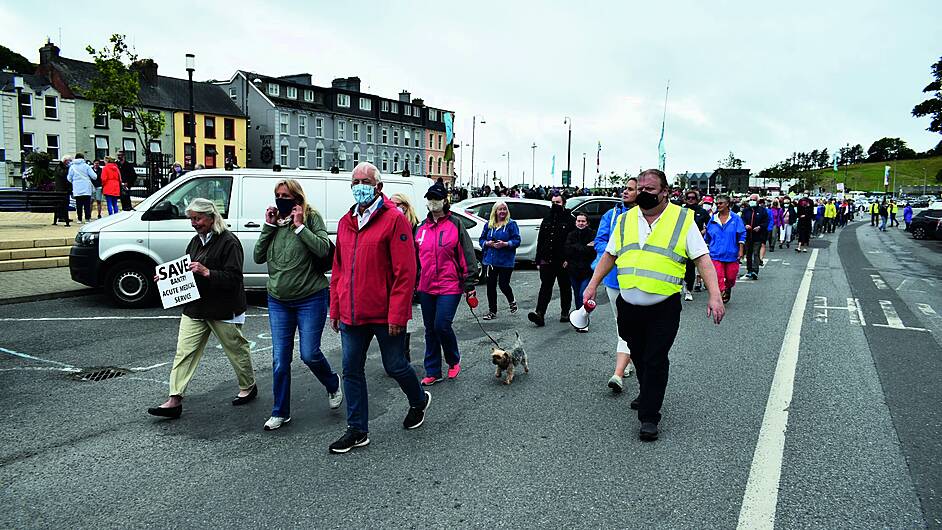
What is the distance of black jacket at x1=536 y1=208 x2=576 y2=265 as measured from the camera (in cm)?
929

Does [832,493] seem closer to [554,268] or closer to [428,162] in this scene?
[554,268]

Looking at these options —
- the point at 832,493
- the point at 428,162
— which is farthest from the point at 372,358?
the point at 428,162

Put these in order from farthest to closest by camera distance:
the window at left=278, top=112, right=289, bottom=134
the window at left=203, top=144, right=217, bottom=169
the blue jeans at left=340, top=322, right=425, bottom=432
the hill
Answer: the hill < the window at left=278, top=112, right=289, bottom=134 < the window at left=203, top=144, right=217, bottom=169 < the blue jeans at left=340, top=322, right=425, bottom=432

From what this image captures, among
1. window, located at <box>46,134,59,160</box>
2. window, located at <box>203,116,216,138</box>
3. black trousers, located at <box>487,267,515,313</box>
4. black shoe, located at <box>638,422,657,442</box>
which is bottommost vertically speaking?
black shoe, located at <box>638,422,657,442</box>

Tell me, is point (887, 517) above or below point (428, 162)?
below

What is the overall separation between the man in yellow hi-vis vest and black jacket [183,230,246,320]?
9.77 feet

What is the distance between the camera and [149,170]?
77.4ft

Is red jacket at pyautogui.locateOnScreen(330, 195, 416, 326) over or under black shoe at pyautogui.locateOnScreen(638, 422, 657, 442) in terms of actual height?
over

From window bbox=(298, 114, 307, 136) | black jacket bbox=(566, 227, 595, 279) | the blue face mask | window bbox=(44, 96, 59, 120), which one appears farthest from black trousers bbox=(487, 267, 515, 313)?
window bbox=(298, 114, 307, 136)

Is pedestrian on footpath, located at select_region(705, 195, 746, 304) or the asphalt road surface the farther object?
pedestrian on footpath, located at select_region(705, 195, 746, 304)

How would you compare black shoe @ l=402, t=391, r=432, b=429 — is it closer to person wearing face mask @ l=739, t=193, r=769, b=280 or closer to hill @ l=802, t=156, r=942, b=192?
person wearing face mask @ l=739, t=193, r=769, b=280

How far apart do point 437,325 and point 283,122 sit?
6231cm

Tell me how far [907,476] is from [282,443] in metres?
4.06

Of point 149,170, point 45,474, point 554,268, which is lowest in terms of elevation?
point 45,474
